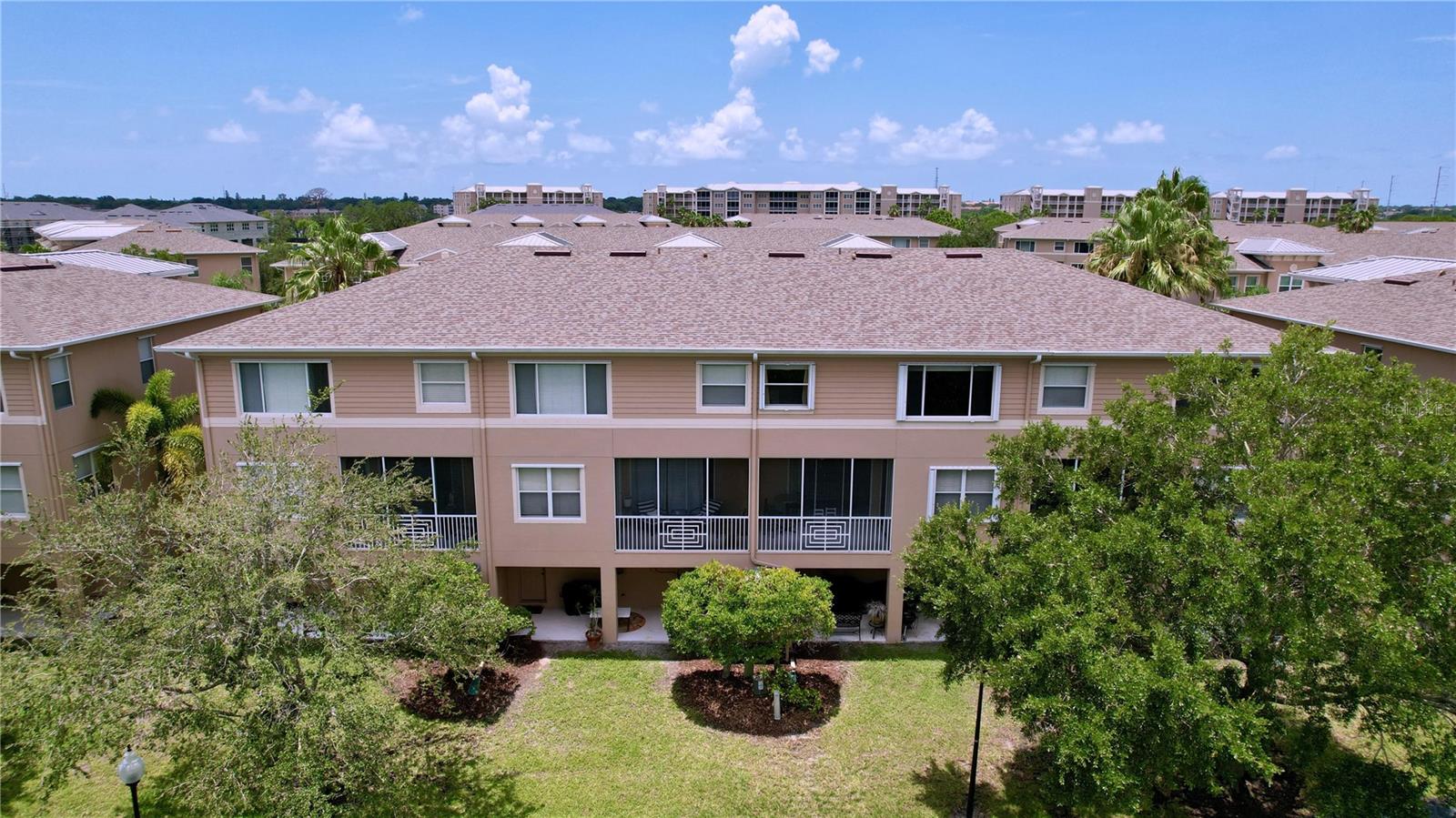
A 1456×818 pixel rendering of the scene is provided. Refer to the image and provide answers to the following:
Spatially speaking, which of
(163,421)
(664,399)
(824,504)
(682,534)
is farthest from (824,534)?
(163,421)

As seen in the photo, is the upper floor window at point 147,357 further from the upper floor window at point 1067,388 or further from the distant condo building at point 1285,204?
the distant condo building at point 1285,204

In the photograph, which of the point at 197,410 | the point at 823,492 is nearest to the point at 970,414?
the point at 823,492

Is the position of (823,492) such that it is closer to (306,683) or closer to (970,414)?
(970,414)

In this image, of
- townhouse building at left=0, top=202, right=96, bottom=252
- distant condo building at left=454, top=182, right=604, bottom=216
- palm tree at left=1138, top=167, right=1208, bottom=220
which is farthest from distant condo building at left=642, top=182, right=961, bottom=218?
palm tree at left=1138, top=167, right=1208, bottom=220

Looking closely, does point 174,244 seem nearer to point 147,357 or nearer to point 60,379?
point 147,357

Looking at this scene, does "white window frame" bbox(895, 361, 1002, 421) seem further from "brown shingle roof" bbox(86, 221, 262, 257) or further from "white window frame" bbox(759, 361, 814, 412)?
"brown shingle roof" bbox(86, 221, 262, 257)

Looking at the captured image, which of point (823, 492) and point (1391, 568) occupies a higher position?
point (1391, 568)

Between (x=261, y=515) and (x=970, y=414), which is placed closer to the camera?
(x=261, y=515)

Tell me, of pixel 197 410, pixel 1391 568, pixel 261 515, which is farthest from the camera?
pixel 197 410
